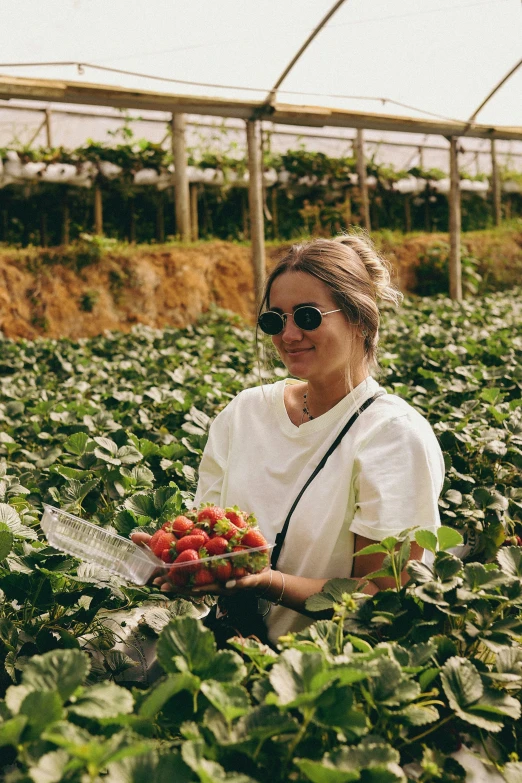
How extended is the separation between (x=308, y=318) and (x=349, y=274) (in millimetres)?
202

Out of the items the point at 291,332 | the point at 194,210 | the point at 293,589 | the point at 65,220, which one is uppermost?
the point at 194,210

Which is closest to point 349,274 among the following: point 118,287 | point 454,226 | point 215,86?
point 215,86

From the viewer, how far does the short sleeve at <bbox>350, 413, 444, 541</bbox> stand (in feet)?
6.42

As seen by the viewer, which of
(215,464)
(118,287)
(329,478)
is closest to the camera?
(329,478)

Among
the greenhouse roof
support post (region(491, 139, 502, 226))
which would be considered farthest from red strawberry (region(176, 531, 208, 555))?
support post (region(491, 139, 502, 226))

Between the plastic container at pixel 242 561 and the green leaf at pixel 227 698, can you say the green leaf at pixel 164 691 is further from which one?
the plastic container at pixel 242 561

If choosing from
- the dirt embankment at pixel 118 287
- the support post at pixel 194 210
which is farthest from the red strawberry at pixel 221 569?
the support post at pixel 194 210

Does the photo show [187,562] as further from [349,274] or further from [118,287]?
[118,287]

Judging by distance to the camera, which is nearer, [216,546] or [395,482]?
[216,546]

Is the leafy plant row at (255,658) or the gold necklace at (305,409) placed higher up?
the gold necklace at (305,409)

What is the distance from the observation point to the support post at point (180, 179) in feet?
37.0

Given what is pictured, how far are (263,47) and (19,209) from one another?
5.85 meters

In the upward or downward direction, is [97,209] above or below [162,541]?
above

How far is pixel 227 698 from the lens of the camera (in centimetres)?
114
